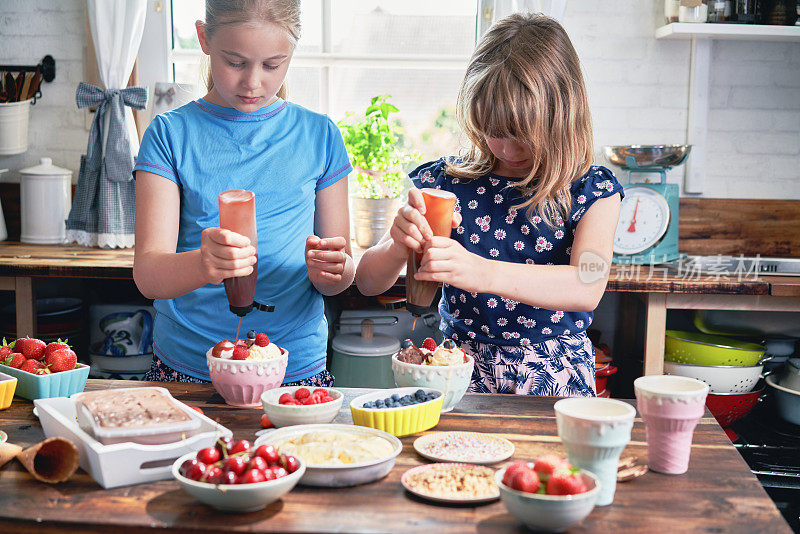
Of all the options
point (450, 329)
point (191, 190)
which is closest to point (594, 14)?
point (450, 329)

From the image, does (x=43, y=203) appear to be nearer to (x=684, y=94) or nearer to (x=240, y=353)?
(x=240, y=353)

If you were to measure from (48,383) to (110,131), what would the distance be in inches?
80.0

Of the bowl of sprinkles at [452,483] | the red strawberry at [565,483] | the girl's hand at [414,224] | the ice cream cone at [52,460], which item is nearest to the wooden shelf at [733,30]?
the girl's hand at [414,224]

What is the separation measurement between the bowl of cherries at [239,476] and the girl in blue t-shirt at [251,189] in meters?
0.54

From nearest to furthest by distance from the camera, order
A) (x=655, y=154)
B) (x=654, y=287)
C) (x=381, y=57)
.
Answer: (x=654, y=287), (x=655, y=154), (x=381, y=57)

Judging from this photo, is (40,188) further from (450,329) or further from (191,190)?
(450,329)

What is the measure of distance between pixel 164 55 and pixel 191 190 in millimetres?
2113

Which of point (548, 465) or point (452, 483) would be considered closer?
point (548, 465)

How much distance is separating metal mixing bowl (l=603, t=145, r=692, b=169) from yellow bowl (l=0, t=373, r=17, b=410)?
90.5 inches

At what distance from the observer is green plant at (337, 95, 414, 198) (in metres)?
3.38

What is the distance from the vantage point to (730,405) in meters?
2.79

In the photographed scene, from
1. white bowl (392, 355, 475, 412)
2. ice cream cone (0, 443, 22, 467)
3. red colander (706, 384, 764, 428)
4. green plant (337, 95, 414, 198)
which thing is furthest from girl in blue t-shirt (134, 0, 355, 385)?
red colander (706, 384, 764, 428)

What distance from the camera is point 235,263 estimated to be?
4.58ft

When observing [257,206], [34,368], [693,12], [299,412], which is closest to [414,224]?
[299,412]
